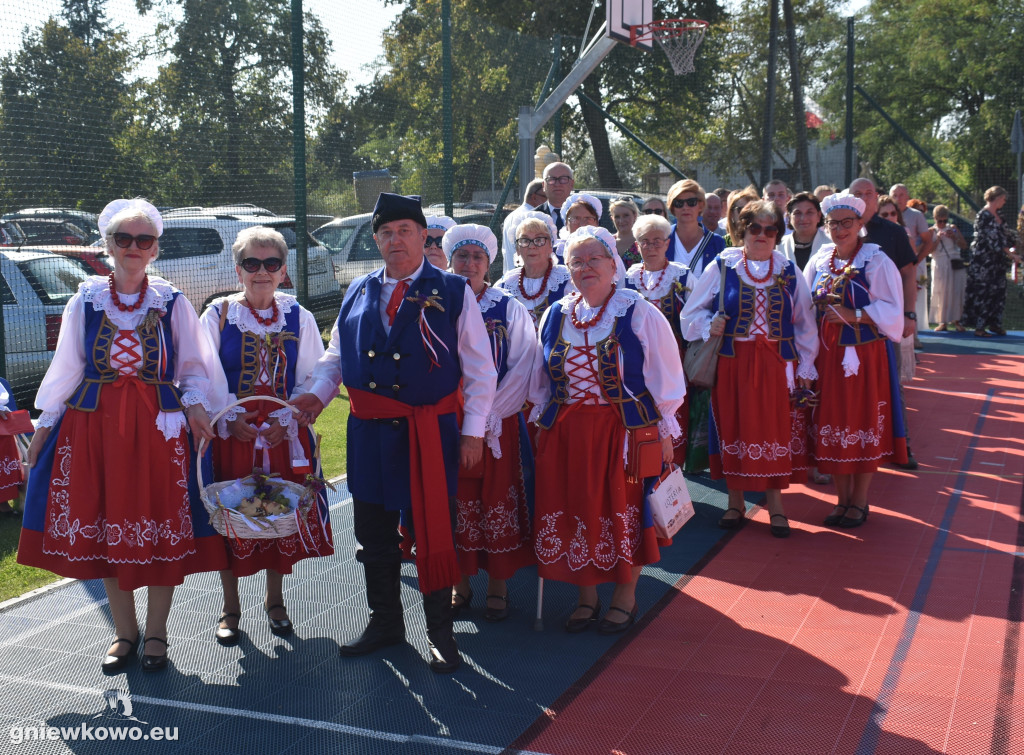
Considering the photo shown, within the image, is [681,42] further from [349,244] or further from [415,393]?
[415,393]

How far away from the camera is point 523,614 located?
4805 millimetres

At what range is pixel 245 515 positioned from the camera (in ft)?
13.2

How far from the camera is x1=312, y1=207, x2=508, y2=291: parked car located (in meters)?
9.41

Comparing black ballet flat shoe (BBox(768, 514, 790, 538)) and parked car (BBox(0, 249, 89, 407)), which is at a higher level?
parked car (BBox(0, 249, 89, 407))

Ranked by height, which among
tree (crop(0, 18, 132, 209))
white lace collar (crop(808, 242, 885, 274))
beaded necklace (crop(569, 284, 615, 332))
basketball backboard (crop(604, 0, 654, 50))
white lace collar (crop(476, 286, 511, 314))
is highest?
basketball backboard (crop(604, 0, 654, 50))

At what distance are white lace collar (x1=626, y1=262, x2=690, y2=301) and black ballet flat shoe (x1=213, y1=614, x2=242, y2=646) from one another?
10.5 feet

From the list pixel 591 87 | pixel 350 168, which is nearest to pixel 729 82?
pixel 591 87

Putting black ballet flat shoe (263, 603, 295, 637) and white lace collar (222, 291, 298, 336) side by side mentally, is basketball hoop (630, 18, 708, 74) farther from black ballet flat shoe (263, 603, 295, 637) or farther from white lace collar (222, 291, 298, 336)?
black ballet flat shoe (263, 603, 295, 637)

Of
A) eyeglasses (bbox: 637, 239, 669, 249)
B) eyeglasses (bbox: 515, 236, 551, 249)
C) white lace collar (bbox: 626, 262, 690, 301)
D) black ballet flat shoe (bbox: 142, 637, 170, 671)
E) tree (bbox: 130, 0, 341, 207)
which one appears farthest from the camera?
tree (bbox: 130, 0, 341, 207)

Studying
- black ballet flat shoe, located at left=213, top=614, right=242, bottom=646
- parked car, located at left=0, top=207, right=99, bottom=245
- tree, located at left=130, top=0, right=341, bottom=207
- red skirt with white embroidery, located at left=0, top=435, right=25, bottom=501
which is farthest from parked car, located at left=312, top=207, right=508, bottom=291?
black ballet flat shoe, located at left=213, top=614, right=242, bottom=646

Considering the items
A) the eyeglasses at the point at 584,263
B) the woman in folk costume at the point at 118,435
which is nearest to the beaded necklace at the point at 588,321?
the eyeglasses at the point at 584,263

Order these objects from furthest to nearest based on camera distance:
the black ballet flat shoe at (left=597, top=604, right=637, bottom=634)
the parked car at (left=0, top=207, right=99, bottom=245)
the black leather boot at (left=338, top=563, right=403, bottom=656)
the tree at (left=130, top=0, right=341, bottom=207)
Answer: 1. the tree at (left=130, top=0, right=341, bottom=207)
2. the parked car at (left=0, top=207, right=99, bottom=245)
3. the black ballet flat shoe at (left=597, top=604, right=637, bottom=634)
4. the black leather boot at (left=338, top=563, right=403, bottom=656)

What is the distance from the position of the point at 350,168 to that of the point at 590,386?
5.89 metres

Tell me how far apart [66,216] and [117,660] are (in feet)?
15.1
